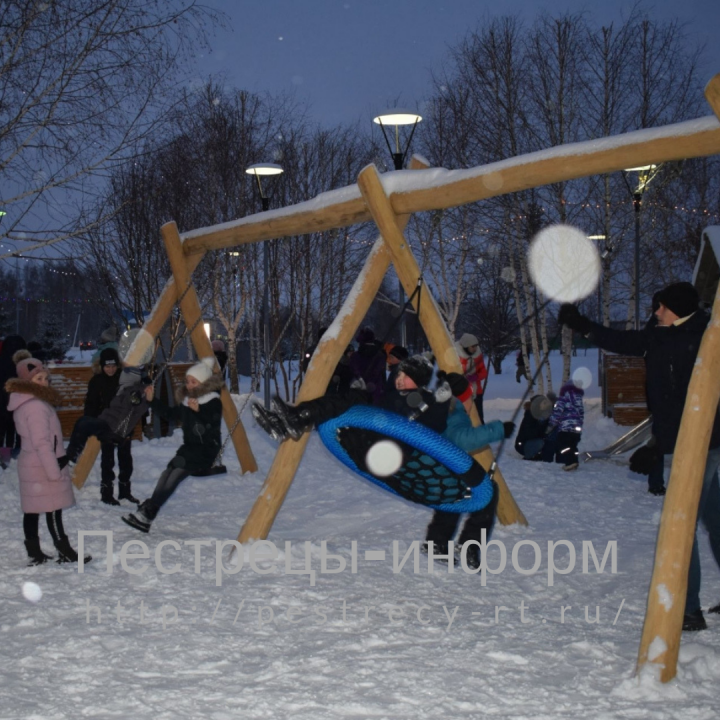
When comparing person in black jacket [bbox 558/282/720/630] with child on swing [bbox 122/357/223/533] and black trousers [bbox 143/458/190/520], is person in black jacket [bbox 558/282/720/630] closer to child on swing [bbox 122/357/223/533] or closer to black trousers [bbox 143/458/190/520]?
child on swing [bbox 122/357/223/533]

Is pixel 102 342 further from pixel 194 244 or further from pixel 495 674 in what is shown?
pixel 495 674

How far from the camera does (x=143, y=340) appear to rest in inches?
327

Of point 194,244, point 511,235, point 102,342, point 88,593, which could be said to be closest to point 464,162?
point 511,235

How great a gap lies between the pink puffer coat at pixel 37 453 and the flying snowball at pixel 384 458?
2358 millimetres

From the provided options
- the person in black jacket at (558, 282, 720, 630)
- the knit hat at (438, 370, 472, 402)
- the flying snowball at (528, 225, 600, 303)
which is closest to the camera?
the person in black jacket at (558, 282, 720, 630)

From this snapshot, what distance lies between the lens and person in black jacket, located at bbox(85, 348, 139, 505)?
7.77m

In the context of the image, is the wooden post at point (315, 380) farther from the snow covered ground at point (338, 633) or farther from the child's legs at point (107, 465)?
the child's legs at point (107, 465)

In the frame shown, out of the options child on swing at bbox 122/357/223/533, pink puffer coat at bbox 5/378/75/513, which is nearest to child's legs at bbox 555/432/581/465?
child on swing at bbox 122/357/223/533

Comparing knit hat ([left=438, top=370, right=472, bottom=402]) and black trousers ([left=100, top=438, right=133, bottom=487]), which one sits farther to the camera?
black trousers ([left=100, top=438, right=133, bottom=487])

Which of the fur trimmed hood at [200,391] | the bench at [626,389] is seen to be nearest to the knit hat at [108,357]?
the fur trimmed hood at [200,391]

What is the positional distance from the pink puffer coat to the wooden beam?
2.35 metres

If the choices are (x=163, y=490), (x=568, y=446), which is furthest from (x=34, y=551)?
(x=568, y=446)

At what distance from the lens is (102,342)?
12.8 m

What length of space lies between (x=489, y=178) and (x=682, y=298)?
4.83ft
